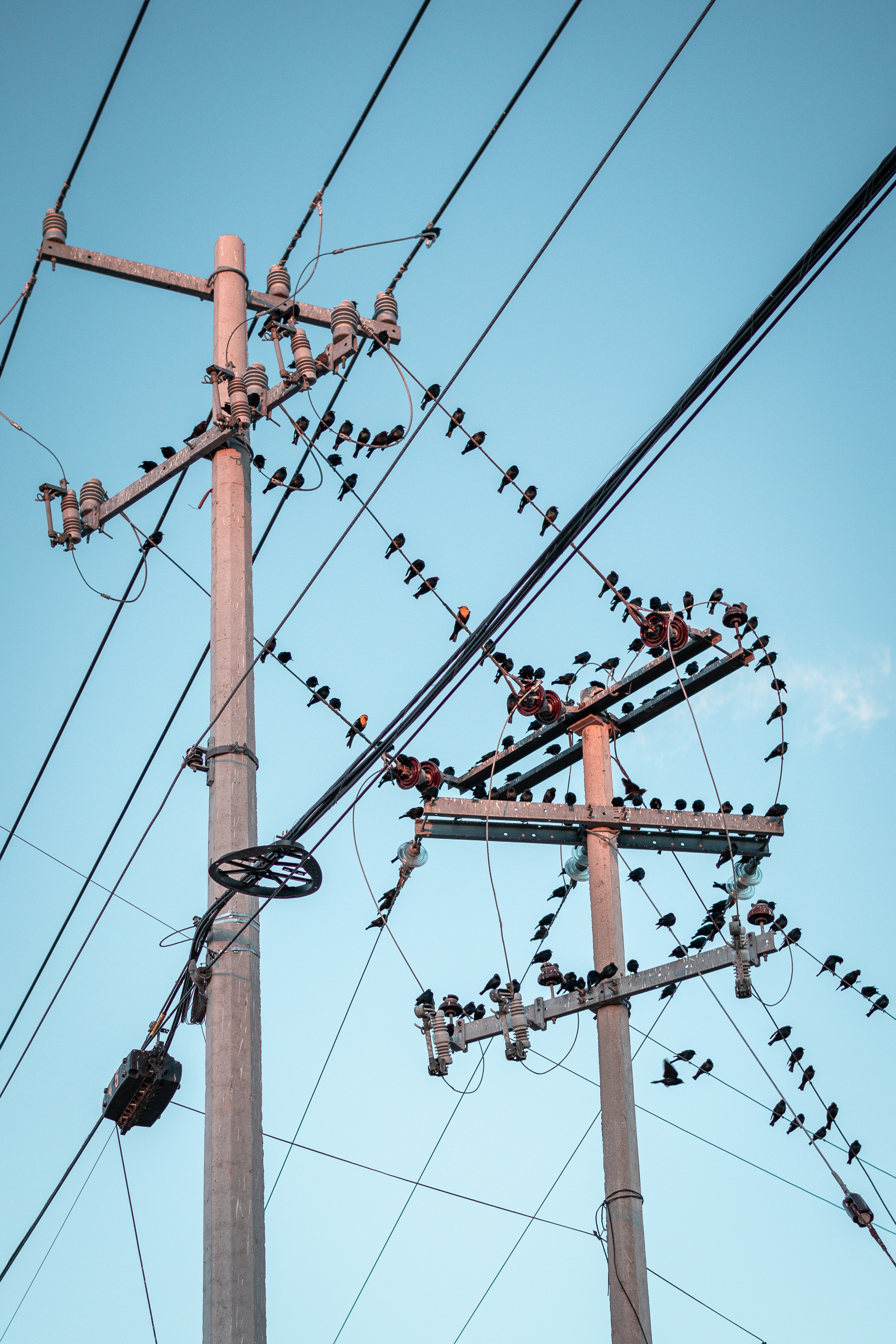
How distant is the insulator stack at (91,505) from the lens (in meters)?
9.54

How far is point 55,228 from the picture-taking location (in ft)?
31.3

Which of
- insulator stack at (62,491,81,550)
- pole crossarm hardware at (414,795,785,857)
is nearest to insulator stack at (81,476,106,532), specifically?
insulator stack at (62,491,81,550)

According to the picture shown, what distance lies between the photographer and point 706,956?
13.3m

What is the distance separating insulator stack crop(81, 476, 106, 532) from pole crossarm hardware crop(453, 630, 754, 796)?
6242mm

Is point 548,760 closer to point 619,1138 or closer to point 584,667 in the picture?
point 584,667

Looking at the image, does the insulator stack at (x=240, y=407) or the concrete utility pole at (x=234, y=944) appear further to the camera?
the insulator stack at (x=240, y=407)

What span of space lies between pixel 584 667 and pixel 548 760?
3.58 feet

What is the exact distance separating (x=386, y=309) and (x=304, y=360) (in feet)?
3.44

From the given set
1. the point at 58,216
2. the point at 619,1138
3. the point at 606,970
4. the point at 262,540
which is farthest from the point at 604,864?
the point at 58,216

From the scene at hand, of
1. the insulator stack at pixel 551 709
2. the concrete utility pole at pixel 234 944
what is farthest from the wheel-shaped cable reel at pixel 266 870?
the insulator stack at pixel 551 709

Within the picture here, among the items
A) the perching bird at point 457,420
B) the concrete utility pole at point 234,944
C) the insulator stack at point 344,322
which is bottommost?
the concrete utility pole at point 234,944

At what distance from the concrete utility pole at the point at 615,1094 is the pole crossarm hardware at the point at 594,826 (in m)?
0.17

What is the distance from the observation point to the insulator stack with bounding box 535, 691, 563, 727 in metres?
14.7

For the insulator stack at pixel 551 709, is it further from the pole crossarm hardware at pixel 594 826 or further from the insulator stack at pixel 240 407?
the insulator stack at pixel 240 407
